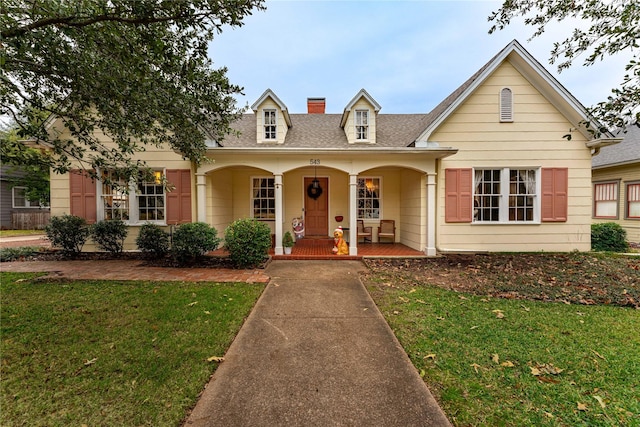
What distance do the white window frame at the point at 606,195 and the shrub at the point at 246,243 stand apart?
1494 cm

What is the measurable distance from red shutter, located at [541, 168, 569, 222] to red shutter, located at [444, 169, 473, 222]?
234 centimetres

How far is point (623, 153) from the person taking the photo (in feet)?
37.3

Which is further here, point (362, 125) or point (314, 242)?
point (314, 242)

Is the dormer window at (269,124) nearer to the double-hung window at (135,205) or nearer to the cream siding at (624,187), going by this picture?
the double-hung window at (135,205)

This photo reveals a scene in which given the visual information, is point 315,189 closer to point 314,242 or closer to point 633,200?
point 314,242

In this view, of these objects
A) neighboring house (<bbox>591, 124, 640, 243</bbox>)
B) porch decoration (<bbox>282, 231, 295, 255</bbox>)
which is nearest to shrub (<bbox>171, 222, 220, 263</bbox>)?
porch decoration (<bbox>282, 231, 295, 255</bbox>)

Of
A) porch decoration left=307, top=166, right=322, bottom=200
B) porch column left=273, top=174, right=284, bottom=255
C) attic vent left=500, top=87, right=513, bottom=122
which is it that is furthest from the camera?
porch decoration left=307, top=166, right=322, bottom=200

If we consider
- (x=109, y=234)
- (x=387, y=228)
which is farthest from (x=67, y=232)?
(x=387, y=228)

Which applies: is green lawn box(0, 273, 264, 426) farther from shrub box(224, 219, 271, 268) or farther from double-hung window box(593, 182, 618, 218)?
double-hung window box(593, 182, 618, 218)

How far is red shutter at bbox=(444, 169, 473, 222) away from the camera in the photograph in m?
8.34

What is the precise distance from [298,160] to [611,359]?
7.19 m

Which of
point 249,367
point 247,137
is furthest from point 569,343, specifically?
point 247,137

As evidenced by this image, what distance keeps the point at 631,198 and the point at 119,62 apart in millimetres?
17181

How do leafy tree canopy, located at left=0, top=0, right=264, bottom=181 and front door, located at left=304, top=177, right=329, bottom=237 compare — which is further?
front door, located at left=304, top=177, right=329, bottom=237
